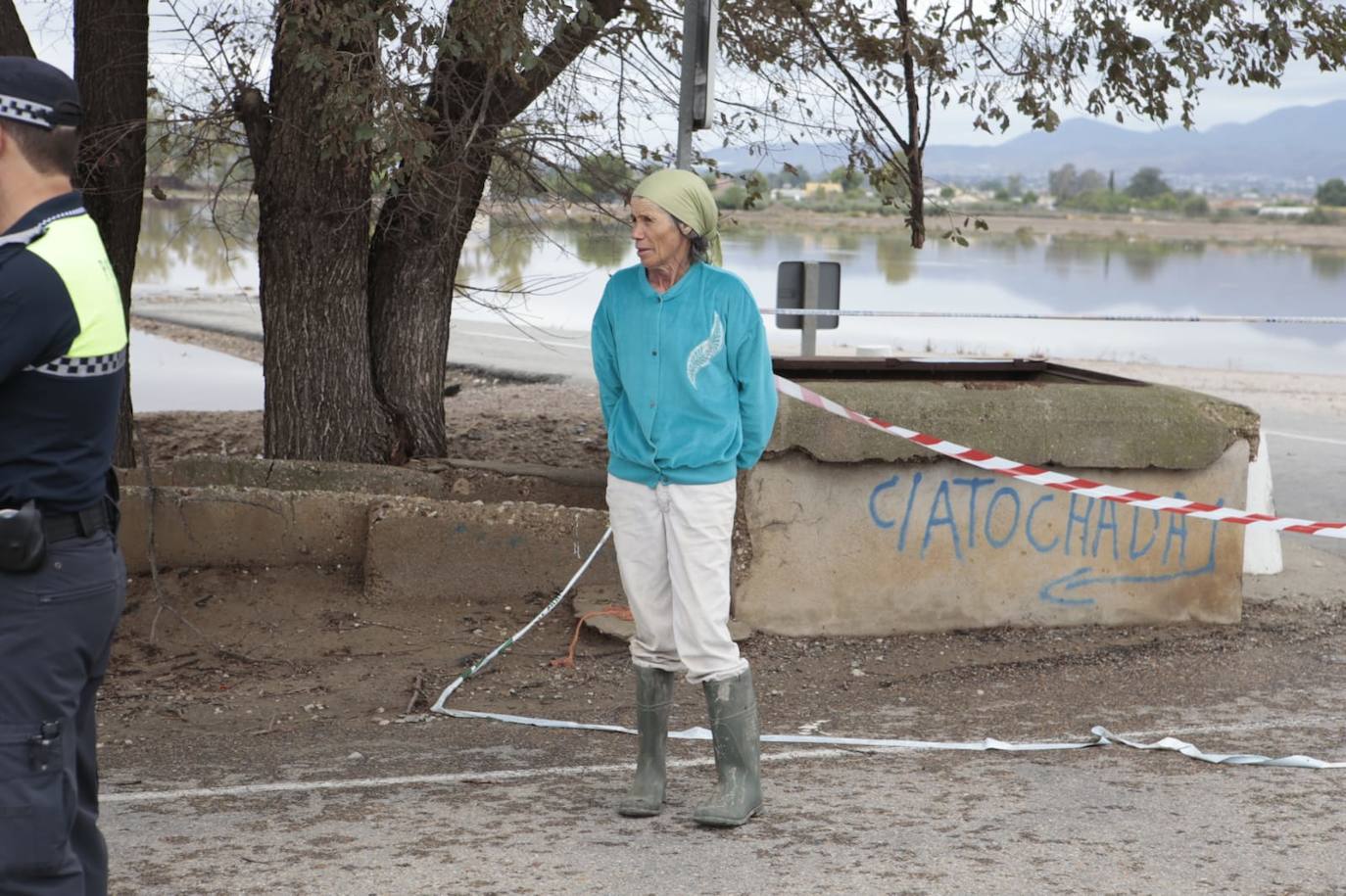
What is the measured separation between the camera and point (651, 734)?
507cm

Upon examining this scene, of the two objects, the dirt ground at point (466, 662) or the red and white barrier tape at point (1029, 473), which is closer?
the dirt ground at point (466, 662)

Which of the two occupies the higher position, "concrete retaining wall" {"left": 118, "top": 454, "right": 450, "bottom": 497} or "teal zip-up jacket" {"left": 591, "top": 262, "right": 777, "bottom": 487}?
"teal zip-up jacket" {"left": 591, "top": 262, "right": 777, "bottom": 487}

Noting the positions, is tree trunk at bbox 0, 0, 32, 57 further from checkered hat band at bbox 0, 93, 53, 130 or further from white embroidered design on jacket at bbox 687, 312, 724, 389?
checkered hat band at bbox 0, 93, 53, 130

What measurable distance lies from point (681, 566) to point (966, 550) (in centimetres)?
279

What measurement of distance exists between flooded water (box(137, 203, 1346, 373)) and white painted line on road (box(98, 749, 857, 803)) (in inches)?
159

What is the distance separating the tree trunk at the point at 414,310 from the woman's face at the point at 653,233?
15.9 ft

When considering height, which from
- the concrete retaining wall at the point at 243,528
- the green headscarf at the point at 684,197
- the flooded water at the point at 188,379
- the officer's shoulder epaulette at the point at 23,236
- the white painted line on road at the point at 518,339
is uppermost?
the green headscarf at the point at 684,197

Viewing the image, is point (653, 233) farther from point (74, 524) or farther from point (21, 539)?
point (21, 539)

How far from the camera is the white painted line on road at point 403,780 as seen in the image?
5125mm

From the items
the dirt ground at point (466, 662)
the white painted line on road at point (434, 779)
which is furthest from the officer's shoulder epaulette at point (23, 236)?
the dirt ground at point (466, 662)

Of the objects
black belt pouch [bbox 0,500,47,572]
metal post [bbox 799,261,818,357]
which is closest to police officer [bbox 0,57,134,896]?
black belt pouch [bbox 0,500,47,572]

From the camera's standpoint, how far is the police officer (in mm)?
3229

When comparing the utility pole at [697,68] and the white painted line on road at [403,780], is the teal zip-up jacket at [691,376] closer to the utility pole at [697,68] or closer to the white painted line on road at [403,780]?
the white painted line on road at [403,780]

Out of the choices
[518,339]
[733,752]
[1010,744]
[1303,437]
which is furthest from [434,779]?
[518,339]
